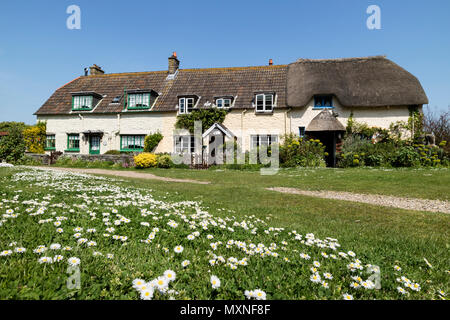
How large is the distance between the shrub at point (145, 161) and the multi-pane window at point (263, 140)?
28.0ft

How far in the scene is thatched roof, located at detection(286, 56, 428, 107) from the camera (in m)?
20.6

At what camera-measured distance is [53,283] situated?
200 centimetres

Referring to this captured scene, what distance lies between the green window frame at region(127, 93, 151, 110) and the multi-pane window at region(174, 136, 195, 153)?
438cm

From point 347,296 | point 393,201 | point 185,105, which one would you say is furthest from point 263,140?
point 347,296

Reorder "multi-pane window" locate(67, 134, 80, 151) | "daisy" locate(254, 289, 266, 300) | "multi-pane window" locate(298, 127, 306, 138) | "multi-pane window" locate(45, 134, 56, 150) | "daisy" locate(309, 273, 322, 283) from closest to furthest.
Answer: "daisy" locate(254, 289, 266, 300)
"daisy" locate(309, 273, 322, 283)
"multi-pane window" locate(298, 127, 306, 138)
"multi-pane window" locate(67, 134, 80, 151)
"multi-pane window" locate(45, 134, 56, 150)

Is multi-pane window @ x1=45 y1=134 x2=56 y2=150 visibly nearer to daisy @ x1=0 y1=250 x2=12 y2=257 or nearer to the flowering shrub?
the flowering shrub

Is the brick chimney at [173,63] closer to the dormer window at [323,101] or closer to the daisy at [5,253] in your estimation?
the dormer window at [323,101]

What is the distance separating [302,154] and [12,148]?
935 inches

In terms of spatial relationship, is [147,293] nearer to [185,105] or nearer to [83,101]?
[185,105]

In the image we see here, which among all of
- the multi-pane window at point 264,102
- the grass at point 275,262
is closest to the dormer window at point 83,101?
the multi-pane window at point 264,102

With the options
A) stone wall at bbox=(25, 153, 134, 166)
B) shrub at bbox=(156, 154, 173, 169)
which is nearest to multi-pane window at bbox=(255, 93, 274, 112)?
shrub at bbox=(156, 154, 173, 169)

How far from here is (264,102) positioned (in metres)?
22.3

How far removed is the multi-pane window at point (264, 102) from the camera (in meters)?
22.2

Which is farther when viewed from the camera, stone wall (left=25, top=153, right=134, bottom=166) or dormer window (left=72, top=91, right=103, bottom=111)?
dormer window (left=72, top=91, right=103, bottom=111)
